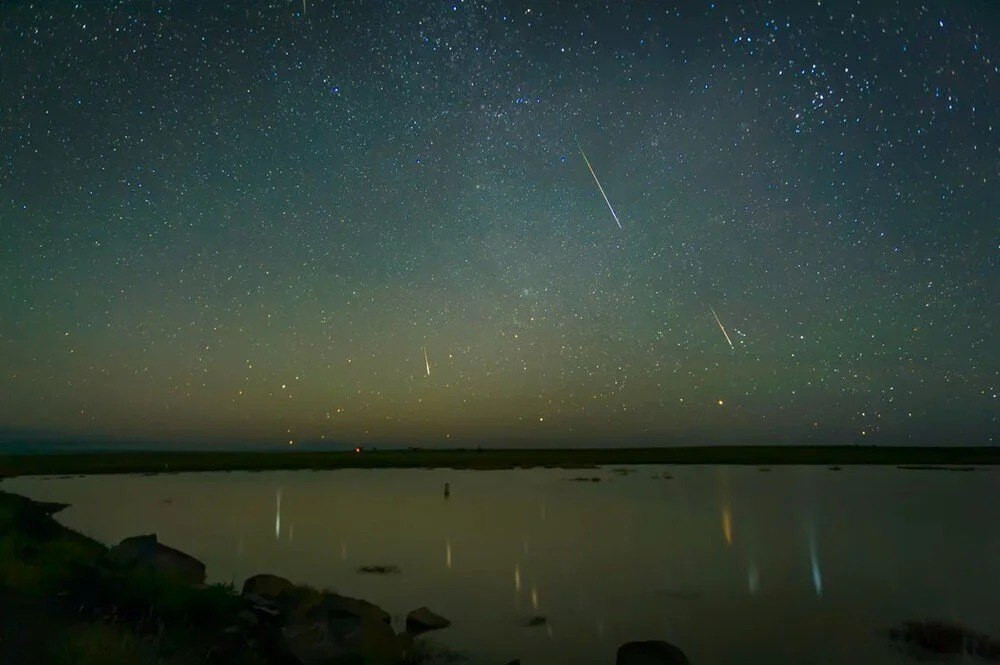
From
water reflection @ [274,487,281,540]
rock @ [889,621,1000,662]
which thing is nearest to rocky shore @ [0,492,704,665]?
rock @ [889,621,1000,662]

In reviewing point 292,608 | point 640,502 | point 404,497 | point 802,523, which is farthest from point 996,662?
point 404,497

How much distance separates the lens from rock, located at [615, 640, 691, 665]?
13742mm

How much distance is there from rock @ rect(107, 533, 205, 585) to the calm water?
372cm

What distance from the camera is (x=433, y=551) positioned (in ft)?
100

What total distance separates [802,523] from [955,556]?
1206 cm

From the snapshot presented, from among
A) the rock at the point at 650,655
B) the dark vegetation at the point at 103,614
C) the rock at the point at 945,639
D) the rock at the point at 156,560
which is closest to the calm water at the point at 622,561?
the rock at the point at 945,639

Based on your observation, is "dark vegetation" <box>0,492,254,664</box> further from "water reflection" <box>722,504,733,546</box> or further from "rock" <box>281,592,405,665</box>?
"water reflection" <box>722,504,733,546</box>

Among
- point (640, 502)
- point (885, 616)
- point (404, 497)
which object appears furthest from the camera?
point (404, 497)

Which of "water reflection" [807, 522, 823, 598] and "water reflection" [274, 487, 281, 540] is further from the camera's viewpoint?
"water reflection" [274, 487, 281, 540]

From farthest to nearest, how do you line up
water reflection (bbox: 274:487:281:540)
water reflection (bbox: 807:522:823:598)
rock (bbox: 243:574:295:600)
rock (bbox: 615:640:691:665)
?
water reflection (bbox: 274:487:281:540) → water reflection (bbox: 807:522:823:598) → rock (bbox: 243:574:295:600) → rock (bbox: 615:640:691:665)

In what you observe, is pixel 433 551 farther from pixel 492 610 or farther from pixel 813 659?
pixel 813 659

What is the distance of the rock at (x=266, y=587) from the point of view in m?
19.2

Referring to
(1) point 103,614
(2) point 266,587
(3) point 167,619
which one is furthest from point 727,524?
(1) point 103,614

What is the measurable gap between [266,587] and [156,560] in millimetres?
2925
